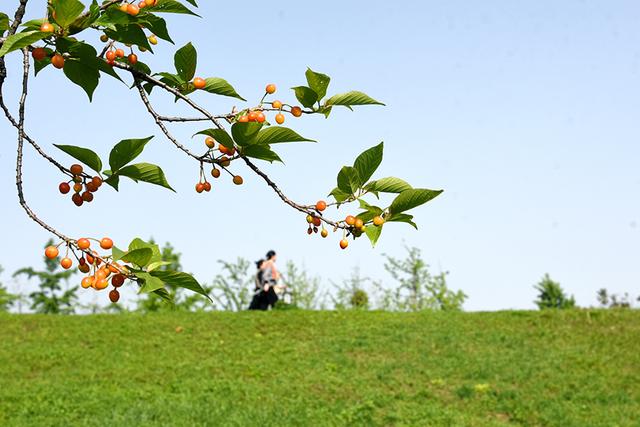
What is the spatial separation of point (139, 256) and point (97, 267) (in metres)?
0.13

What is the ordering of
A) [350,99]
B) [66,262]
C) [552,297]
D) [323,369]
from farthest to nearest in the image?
1. [552,297]
2. [323,369]
3. [350,99]
4. [66,262]

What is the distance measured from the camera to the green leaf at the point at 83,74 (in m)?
1.76

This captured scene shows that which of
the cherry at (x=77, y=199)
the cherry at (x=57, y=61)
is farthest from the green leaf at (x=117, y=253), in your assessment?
the cherry at (x=57, y=61)

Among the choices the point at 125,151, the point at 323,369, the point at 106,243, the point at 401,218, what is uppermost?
the point at 125,151

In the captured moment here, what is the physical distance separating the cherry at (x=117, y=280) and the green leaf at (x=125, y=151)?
0.29 metres

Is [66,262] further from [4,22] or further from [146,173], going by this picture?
[4,22]

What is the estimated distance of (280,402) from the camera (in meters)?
8.85

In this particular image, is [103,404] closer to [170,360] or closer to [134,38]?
[170,360]

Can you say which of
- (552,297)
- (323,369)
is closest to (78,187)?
(323,369)

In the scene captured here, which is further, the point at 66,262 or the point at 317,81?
the point at 317,81

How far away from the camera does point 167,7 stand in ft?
5.74

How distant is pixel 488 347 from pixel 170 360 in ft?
17.7

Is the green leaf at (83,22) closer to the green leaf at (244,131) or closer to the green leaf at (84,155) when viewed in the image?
the green leaf at (84,155)

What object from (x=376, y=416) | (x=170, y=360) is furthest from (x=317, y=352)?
(x=376, y=416)
